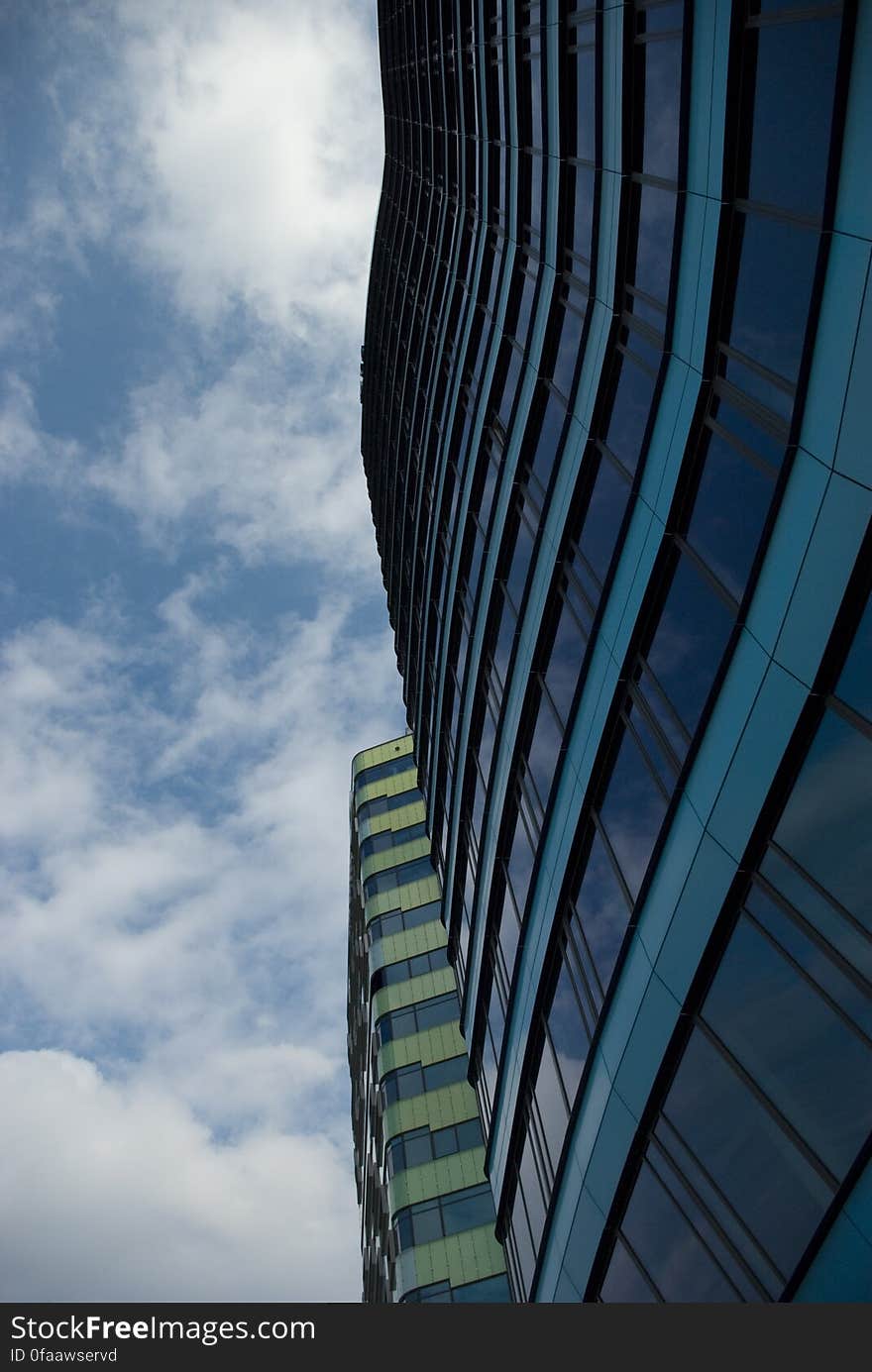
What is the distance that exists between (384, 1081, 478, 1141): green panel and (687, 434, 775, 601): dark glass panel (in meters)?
29.0

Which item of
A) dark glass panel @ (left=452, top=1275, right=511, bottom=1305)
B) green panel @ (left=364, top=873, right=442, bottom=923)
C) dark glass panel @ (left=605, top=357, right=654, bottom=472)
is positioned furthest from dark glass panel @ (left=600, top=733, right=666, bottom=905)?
green panel @ (left=364, top=873, right=442, bottom=923)

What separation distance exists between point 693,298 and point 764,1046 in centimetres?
991

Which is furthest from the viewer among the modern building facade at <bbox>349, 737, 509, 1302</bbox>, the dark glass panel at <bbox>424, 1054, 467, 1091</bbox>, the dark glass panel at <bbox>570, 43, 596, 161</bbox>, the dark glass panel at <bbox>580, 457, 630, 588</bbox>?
the dark glass panel at <bbox>424, 1054, 467, 1091</bbox>

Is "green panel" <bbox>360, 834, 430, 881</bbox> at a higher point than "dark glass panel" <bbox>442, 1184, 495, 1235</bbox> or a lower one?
higher

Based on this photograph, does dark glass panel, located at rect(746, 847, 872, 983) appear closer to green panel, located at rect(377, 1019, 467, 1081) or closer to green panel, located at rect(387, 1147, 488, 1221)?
green panel, located at rect(387, 1147, 488, 1221)

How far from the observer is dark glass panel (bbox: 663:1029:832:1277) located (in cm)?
972

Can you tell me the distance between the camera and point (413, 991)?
131 ft

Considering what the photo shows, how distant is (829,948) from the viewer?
923 cm

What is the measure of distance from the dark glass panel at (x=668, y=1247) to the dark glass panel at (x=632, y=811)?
4.52 m

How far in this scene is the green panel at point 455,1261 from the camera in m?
28.8

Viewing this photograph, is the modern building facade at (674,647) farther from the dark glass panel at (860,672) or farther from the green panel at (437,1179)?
the green panel at (437,1179)

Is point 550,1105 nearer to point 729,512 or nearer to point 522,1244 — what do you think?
point 522,1244

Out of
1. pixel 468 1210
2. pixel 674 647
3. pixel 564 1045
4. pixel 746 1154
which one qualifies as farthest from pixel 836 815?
pixel 468 1210

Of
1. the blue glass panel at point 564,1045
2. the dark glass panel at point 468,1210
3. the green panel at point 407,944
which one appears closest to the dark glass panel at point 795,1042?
the blue glass panel at point 564,1045
